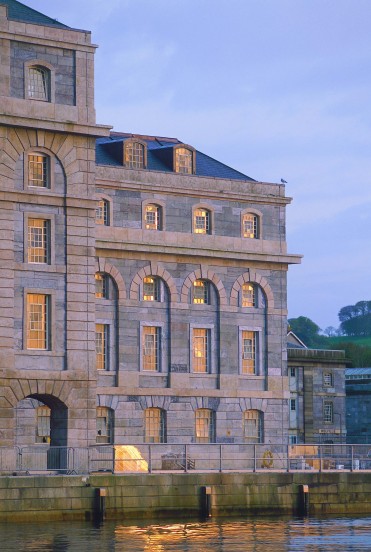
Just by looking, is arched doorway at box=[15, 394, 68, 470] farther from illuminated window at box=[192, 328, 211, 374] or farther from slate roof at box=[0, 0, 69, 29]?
slate roof at box=[0, 0, 69, 29]

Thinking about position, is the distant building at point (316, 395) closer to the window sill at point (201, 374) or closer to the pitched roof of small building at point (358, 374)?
the pitched roof of small building at point (358, 374)

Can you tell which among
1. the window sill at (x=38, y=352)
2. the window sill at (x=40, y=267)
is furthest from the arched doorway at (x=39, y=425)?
the window sill at (x=40, y=267)

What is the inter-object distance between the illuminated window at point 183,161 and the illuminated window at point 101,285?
697cm

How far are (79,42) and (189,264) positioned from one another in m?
16.7

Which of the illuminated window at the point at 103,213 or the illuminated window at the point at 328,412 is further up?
the illuminated window at the point at 103,213

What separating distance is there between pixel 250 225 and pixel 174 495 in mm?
23897

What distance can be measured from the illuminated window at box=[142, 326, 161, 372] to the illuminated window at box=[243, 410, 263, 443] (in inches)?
210

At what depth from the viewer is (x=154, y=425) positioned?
241ft

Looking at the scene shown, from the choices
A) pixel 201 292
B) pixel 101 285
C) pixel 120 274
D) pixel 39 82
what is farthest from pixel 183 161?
pixel 39 82

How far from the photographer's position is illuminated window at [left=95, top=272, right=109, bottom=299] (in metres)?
72.7

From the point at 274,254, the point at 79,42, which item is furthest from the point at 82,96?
the point at 274,254

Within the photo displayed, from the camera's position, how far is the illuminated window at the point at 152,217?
74.3 meters

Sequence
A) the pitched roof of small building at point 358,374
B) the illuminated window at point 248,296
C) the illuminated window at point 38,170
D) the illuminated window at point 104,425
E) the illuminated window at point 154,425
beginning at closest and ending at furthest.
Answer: the illuminated window at point 38,170
the illuminated window at point 104,425
the illuminated window at point 154,425
the illuminated window at point 248,296
the pitched roof of small building at point 358,374

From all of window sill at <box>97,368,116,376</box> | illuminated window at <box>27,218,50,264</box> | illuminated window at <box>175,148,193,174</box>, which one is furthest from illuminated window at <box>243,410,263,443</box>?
illuminated window at <box>27,218,50,264</box>
